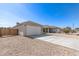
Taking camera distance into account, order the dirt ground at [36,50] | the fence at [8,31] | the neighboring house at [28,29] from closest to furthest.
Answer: the dirt ground at [36,50] → the neighboring house at [28,29] → the fence at [8,31]

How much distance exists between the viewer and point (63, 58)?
336 cm

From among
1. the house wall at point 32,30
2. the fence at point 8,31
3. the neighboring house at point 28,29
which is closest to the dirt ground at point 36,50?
the neighboring house at point 28,29

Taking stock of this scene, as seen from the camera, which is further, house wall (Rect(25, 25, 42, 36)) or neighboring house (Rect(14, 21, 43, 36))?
house wall (Rect(25, 25, 42, 36))

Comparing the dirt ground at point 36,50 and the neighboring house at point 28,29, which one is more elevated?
the neighboring house at point 28,29

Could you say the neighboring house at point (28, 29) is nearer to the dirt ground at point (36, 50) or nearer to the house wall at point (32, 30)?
the house wall at point (32, 30)

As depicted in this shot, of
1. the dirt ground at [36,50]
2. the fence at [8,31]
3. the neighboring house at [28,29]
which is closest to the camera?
the dirt ground at [36,50]

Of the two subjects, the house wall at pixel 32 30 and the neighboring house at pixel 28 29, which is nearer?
the neighboring house at pixel 28 29

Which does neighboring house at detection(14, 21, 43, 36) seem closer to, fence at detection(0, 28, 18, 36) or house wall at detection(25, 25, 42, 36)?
house wall at detection(25, 25, 42, 36)

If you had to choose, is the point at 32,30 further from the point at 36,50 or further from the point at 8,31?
the point at 36,50

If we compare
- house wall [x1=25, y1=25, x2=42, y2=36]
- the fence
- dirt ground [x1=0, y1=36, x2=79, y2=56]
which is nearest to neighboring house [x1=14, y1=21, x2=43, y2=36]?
house wall [x1=25, y1=25, x2=42, y2=36]

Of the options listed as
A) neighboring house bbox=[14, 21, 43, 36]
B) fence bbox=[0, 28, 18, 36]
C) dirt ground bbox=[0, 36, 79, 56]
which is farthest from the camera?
fence bbox=[0, 28, 18, 36]

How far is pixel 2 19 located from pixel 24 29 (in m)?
3.84

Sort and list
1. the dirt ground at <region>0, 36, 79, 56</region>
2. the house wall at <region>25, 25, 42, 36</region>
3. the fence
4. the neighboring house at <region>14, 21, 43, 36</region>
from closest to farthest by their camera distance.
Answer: the dirt ground at <region>0, 36, 79, 56</region>, the neighboring house at <region>14, 21, 43, 36</region>, the house wall at <region>25, 25, 42, 36</region>, the fence

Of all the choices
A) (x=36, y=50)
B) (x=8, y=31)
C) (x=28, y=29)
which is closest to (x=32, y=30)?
(x=28, y=29)
